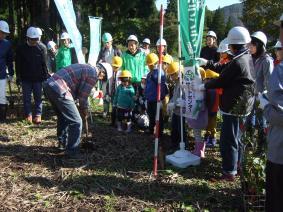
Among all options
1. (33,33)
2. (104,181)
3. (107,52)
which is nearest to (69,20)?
(33,33)

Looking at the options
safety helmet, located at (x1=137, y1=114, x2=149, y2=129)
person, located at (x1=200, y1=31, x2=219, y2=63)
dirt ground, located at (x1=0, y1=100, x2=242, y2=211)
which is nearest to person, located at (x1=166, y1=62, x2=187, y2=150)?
dirt ground, located at (x1=0, y1=100, x2=242, y2=211)

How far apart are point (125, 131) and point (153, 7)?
94.8 feet

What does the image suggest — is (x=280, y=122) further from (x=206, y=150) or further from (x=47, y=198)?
(x=206, y=150)

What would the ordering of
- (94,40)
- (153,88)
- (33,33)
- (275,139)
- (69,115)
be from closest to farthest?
1. (275,139)
2. (69,115)
3. (153,88)
4. (33,33)
5. (94,40)

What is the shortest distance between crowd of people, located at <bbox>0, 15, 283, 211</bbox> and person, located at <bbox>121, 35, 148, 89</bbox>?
21mm

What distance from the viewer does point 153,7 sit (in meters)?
34.9

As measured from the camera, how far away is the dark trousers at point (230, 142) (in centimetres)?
497

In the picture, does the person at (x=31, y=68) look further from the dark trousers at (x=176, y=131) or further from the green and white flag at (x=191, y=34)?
the green and white flag at (x=191, y=34)

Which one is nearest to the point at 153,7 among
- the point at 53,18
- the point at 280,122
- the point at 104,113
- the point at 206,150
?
the point at 53,18

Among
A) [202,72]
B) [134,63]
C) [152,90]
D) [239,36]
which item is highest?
[239,36]

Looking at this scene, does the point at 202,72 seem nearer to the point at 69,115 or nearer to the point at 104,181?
the point at 69,115

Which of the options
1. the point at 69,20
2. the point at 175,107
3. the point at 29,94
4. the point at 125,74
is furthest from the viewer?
the point at 29,94

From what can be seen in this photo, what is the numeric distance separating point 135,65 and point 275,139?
5434 millimetres

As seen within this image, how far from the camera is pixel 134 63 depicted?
8188 millimetres
